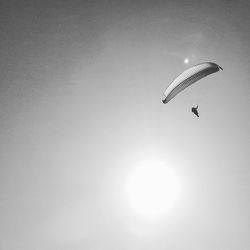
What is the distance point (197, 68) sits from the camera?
13.8 metres

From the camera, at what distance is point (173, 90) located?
14.3 metres

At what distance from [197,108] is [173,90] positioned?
1.87m

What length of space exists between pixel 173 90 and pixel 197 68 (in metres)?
1.46

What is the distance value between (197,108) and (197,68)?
2.31 metres

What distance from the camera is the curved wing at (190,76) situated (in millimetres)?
13805

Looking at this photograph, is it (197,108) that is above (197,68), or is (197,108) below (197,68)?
below

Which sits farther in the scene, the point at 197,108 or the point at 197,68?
the point at 197,108

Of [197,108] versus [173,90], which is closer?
[173,90]

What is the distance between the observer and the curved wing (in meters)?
13.8

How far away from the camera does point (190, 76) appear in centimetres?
1405
